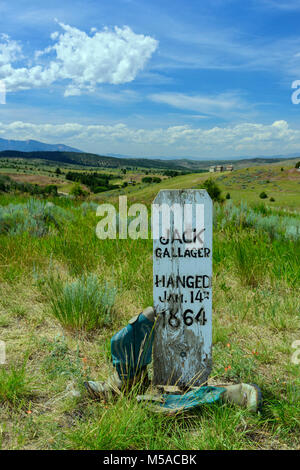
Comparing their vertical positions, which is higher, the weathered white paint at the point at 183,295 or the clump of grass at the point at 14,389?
the weathered white paint at the point at 183,295

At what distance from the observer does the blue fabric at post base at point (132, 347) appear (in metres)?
2.48

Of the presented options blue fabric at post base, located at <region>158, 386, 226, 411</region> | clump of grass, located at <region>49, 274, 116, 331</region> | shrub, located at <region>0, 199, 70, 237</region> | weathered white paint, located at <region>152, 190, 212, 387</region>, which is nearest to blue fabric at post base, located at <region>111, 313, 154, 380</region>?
weathered white paint, located at <region>152, 190, 212, 387</region>

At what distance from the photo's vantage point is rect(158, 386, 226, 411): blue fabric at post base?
91.0 inches

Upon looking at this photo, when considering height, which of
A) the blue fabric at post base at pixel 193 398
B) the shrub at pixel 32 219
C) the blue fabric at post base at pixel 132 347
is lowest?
the blue fabric at post base at pixel 193 398

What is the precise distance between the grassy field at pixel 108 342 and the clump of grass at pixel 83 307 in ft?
0.04

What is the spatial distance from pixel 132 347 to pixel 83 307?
1100 mm

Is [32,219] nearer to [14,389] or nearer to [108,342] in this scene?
[108,342]

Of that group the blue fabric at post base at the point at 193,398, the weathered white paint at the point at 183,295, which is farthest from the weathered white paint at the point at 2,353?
the blue fabric at post base at the point at 193,398

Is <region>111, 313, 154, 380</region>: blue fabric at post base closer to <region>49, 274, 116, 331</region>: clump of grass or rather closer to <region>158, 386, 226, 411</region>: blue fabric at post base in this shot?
<region>158, 386, 226, 411</region>: blue fabric at post base

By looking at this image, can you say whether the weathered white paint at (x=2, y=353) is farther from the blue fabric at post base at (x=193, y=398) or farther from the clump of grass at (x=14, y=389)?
the blue fabric at post base at (x=193, y=398)

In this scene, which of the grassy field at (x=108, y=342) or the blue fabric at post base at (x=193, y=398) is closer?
the grassy field at (x=108, y=342)

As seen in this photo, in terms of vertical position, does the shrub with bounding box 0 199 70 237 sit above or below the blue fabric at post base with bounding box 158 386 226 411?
above

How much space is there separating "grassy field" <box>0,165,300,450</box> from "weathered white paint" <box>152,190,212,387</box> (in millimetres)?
286

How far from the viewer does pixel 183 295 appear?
101 inches
